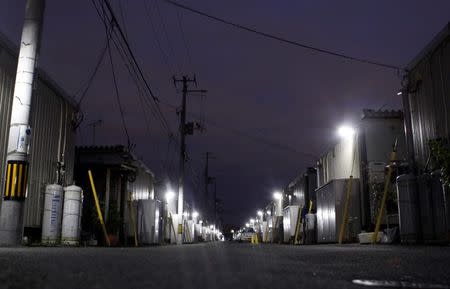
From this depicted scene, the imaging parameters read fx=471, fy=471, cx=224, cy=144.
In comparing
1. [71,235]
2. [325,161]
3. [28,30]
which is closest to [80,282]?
[28,30]

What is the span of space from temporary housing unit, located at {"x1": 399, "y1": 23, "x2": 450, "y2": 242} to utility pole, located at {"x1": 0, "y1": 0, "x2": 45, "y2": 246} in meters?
8.70

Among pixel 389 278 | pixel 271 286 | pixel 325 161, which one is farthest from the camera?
pixel 325 161

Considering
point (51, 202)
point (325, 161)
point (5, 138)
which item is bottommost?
point (51, 202)

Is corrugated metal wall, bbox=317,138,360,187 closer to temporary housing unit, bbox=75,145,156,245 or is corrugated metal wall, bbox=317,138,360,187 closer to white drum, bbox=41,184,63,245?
temporary housing unit, bbox=75,145,156,245

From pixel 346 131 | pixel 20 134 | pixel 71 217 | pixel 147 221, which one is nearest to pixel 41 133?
pixel 71 217

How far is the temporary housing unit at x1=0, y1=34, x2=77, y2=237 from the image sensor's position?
39.0ft

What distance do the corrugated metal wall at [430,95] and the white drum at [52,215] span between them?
10.0 m

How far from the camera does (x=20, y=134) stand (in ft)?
31.2

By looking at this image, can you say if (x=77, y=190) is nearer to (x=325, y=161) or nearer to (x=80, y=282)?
(x=80, y=282)

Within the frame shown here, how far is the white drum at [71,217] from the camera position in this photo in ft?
44.3

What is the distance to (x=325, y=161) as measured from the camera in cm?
2516

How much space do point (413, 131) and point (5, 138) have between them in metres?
10.7

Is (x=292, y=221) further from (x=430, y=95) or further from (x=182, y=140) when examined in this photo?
(x=430, y=95)

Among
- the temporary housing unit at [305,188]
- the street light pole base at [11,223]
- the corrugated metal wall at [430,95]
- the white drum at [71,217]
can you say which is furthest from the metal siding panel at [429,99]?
the temporary housing unit at [305,188]
